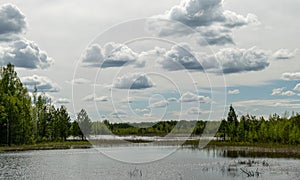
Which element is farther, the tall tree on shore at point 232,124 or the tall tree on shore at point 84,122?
the tall tree on shore at point 84,122

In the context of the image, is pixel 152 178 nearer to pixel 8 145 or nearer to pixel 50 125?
pixel 8 145

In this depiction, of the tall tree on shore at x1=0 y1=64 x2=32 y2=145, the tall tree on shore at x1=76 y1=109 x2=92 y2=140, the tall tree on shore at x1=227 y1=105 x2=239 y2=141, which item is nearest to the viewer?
the tall tree on shore at x1=0 y1=64 x2=32 y2=145

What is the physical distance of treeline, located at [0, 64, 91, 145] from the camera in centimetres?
9131

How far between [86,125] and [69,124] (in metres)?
9.87

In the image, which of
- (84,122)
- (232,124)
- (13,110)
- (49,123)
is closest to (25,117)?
(13,110)

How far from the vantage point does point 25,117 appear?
97.2 m

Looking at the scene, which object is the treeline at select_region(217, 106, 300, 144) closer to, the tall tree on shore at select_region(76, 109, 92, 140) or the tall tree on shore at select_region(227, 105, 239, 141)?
the tall tree on shore at select_region(227, 105, 239, 141)

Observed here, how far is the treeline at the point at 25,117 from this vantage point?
91.3 meters

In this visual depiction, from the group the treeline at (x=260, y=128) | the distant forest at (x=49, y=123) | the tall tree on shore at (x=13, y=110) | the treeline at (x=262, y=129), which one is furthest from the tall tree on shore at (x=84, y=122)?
the treeline at (x=262, y=129)

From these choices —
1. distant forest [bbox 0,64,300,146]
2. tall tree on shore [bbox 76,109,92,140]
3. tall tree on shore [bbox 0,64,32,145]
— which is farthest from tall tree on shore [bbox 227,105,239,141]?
tall tree on shore [bbox 0,64,32,145]

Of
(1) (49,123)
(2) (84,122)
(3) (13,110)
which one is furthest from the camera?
(2) (84,122)

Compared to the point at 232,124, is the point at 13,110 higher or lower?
higher

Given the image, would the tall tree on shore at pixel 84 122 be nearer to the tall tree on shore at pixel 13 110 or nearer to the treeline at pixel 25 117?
the treeline at pixel 25 117

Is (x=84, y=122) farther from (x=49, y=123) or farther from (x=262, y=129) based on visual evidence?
(x=262, y=129)
